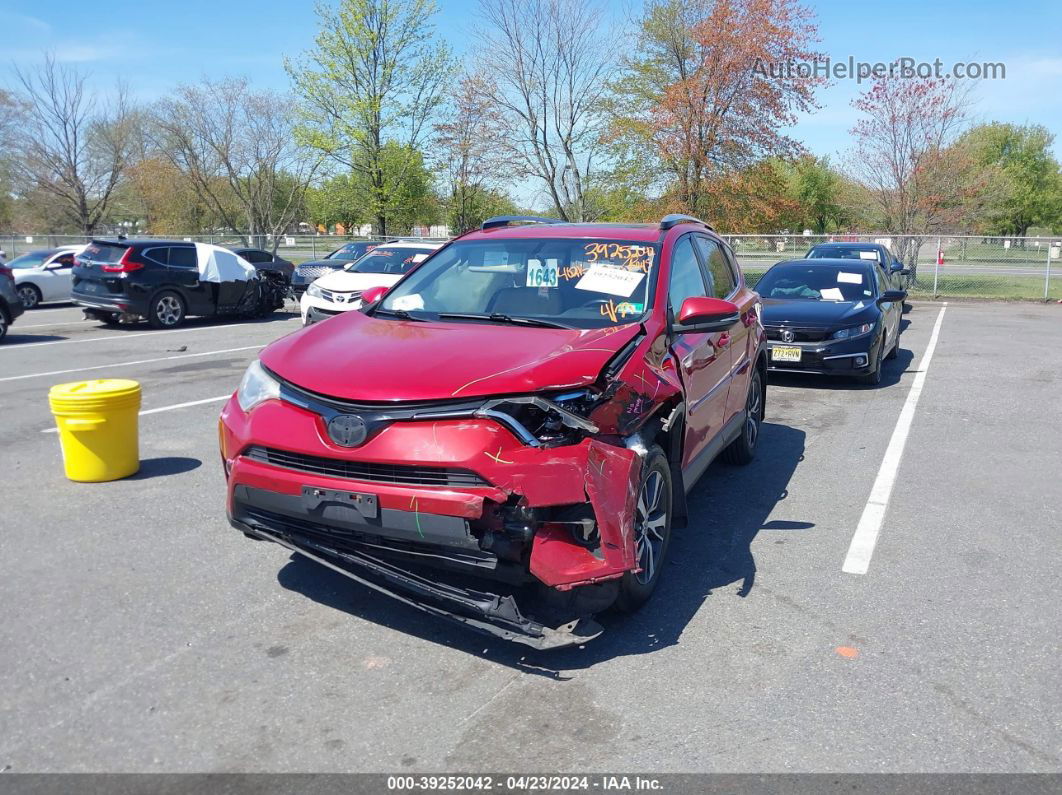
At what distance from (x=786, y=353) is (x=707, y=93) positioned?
18.8m

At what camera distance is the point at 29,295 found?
66.5 ft

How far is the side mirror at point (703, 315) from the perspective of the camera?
178 inches

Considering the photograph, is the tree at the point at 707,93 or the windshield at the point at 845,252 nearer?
the windshield at the point at 845,252

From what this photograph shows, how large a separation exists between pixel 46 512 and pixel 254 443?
8.08 ft

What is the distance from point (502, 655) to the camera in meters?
3.69

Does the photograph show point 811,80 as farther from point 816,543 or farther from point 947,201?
point 816,543

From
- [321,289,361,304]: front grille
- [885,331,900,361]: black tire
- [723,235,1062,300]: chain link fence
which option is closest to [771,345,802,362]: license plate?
[885,331,900,361]: black tire

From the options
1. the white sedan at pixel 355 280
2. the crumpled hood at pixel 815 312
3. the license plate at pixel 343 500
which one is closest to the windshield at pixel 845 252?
the crumpled hood at pixel 815 312

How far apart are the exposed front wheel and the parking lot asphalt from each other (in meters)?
16.0

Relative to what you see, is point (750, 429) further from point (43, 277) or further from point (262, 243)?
point (262, 243)

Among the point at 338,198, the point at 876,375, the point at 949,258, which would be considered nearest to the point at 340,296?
the point at 876,375

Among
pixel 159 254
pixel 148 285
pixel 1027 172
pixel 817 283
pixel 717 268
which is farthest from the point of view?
pixel 1027 172

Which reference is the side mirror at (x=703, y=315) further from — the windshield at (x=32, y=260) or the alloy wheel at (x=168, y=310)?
the windshield at (x=32, y=260)

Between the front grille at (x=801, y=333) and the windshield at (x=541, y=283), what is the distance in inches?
220
